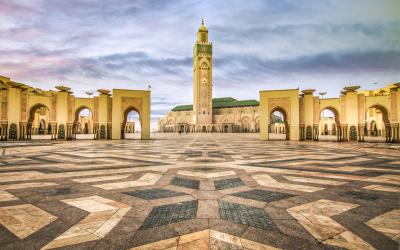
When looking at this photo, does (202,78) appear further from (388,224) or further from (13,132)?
(388,224)

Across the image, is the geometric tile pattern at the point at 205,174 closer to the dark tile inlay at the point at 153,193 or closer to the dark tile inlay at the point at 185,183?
the dark tile inlay at the point at 185,183

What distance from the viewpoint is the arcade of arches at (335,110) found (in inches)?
770

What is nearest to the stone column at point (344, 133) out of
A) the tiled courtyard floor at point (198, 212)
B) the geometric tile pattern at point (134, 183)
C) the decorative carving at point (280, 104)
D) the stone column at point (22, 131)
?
the decorative carving at point (280, 104)

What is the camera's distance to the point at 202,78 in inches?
2788

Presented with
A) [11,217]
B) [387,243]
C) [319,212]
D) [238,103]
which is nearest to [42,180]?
[11,217]

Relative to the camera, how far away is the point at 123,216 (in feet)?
7.58

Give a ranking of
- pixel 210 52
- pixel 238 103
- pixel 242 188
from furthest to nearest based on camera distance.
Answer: pixel 238 103 < pixel 210 52 < pixel 242 188

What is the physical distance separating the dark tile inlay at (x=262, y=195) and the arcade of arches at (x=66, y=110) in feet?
67.6

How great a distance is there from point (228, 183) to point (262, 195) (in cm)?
80

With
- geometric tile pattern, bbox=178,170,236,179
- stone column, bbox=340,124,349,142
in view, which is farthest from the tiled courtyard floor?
stone column, bbox=340,124,349,142

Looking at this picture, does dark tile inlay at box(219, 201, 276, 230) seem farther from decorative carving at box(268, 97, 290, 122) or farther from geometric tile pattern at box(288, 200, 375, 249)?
decorative carving at box(268, 97, 290, 122)

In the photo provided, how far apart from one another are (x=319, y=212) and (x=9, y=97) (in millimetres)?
25612

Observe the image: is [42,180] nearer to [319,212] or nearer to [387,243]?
[319,212]

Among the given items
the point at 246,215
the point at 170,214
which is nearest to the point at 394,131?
the point at 246,215
